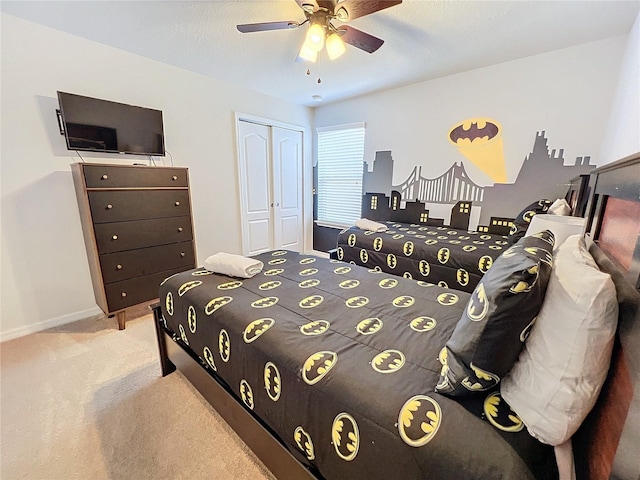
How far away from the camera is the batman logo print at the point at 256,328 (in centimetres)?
116

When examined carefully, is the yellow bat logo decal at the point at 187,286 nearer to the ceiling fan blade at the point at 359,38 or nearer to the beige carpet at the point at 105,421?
the beige carpet at the point at 105,421

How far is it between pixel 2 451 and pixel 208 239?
238 centimetres

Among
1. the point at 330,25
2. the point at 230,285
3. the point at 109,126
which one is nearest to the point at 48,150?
the point at 109,126

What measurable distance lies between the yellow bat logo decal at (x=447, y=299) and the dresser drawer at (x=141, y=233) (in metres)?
2.44

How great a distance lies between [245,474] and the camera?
4.07 feet

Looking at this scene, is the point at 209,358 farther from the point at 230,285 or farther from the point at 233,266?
the point at 233,266

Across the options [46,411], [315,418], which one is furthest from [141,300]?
A: [315,418]

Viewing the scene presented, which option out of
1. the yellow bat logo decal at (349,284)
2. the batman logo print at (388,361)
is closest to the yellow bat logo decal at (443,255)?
the yellow bat logo decal at (349,284)

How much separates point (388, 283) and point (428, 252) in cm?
104

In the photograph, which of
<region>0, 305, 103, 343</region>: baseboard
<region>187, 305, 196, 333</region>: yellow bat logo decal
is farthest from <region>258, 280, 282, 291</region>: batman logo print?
<region>0, 305, 103, 343</region>: baseboard

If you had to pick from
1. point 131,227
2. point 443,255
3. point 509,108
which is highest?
point 509,108

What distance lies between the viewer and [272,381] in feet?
3.42

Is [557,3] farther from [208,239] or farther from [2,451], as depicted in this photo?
[2,451]

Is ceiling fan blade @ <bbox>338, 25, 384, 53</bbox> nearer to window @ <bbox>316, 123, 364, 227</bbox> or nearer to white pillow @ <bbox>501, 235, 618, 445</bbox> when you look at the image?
white pillow @ <bbox>501, 235, 618, 445</bbox>
